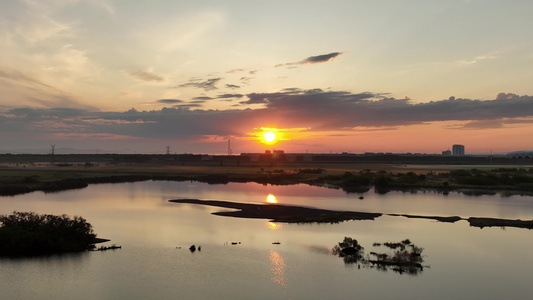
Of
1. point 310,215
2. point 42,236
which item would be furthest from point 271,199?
point 42,236

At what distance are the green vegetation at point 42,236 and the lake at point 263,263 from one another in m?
1.78

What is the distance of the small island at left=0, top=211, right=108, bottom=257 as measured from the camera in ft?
108

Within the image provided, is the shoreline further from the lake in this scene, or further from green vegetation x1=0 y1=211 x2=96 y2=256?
green vegetation x1=0 y1=211 x2=96 y2=256

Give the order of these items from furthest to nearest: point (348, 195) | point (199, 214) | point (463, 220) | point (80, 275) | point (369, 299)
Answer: point (348, 195), point (199, 214), point (463, 220), point (80, 275), point (369, 299)

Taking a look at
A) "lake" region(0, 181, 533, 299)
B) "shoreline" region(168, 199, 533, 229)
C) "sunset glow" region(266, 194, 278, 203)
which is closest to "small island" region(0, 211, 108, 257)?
"lake" region(0, 181, 533, 299)

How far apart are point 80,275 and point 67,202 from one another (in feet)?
129

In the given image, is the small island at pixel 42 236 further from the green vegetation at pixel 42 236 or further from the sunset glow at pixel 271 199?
the sunset glow at pixel 271 199

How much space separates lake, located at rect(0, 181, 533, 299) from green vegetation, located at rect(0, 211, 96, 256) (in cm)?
178

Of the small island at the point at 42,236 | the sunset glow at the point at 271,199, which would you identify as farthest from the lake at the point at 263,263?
the sunset glow at the point at 271,199

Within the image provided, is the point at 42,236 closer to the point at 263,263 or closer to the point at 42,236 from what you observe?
the point at 42,236

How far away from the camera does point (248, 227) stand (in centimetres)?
4506

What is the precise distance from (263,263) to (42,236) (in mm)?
19131

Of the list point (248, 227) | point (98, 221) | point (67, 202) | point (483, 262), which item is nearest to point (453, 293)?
point (483, 262)

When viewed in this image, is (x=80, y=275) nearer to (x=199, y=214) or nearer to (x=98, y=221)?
(x=98, y=221)
